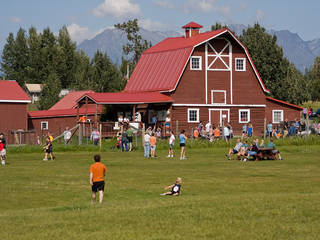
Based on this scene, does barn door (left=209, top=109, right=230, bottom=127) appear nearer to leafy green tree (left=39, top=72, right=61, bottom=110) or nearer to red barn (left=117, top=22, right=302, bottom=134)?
red barn (left=117, top=22, right=302, bottom=134)

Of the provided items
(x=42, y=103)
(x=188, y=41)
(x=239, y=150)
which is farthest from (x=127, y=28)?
(x=239, y=150)

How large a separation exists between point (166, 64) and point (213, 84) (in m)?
4.59

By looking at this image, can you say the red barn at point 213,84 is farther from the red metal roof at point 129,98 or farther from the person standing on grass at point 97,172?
the person standing on grass at point 97,172

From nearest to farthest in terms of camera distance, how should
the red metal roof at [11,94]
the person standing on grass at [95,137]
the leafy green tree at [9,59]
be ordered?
the person standing on grass at [95,137], the red metal roof at [11,94], the leafy green tree at [9,59]

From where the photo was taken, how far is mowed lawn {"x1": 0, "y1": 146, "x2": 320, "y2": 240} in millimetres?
13758

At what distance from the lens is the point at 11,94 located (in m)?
59.6

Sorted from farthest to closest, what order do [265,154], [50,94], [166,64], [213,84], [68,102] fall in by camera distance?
[50,94]
[68,102]
[166,64]
[213,84]
[265,154]

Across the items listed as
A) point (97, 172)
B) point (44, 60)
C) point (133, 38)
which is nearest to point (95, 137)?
point (97, 172)

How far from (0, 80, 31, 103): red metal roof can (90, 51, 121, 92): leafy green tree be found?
78.9 ft

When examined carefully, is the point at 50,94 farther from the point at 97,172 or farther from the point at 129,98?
the point at 97,172

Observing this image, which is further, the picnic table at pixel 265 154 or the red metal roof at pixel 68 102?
the red metal roof at pixel 68 102

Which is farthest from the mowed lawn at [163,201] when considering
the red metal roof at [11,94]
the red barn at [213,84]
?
the red metal roof at [11,94]

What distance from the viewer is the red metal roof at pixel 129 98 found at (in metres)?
52.9

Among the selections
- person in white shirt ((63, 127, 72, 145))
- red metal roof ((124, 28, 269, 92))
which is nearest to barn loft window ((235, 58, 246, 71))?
red metal roof ((124, 28, 269, 92))
